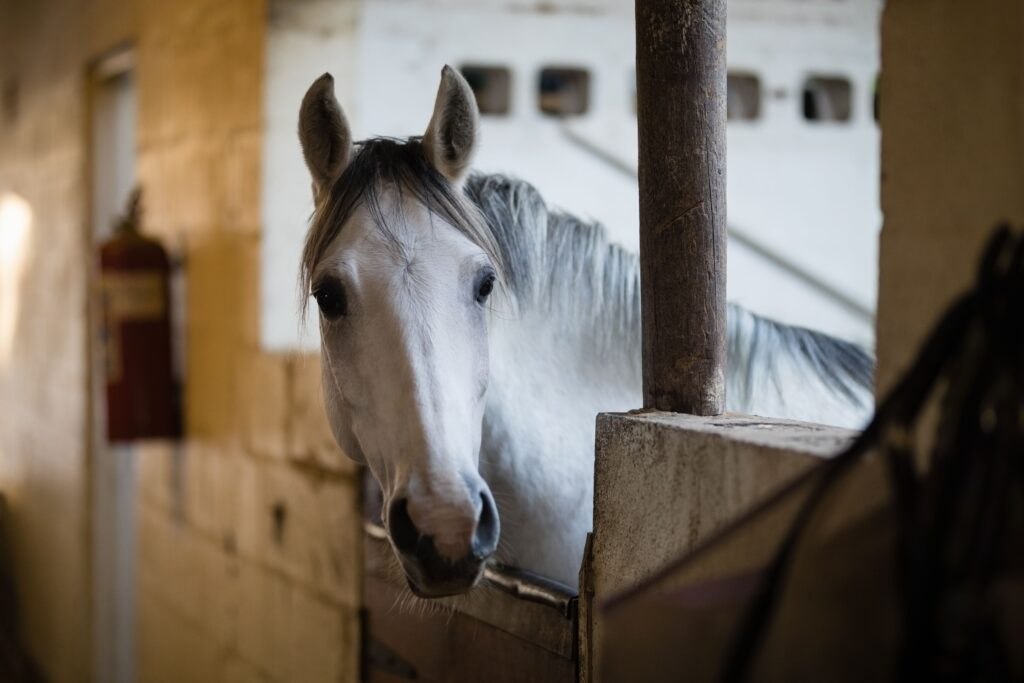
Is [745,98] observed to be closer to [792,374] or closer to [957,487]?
[792,374]

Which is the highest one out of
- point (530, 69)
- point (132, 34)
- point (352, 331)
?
point (132, 34)

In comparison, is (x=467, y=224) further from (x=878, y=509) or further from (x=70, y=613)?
(x=70, y=613)

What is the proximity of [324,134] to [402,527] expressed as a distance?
67cm

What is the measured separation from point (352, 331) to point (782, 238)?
226 cm

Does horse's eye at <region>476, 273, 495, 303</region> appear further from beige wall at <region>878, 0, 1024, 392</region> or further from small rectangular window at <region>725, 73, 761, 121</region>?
small rectangular window at <region>725, 73, 761, 121</region>

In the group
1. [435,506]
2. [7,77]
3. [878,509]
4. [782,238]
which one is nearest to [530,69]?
[782,238]

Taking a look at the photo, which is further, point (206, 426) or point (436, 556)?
point (206, 426)

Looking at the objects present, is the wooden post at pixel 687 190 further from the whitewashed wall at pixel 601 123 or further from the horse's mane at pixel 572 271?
the whitewashed wall at pixel 601 123

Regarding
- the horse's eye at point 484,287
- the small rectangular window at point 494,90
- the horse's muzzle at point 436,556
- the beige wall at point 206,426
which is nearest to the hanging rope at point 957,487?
the horse's muzzle at point 436,556

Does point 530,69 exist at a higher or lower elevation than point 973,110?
higher

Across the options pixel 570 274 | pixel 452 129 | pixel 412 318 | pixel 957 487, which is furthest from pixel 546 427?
pixel 957 487

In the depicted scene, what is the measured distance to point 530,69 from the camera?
9.73 feet

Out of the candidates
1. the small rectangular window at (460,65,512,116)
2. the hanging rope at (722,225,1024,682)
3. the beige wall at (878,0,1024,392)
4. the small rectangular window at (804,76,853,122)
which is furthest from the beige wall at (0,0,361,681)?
the small rectangular window at (804,76,853,122)

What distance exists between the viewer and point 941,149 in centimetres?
92
